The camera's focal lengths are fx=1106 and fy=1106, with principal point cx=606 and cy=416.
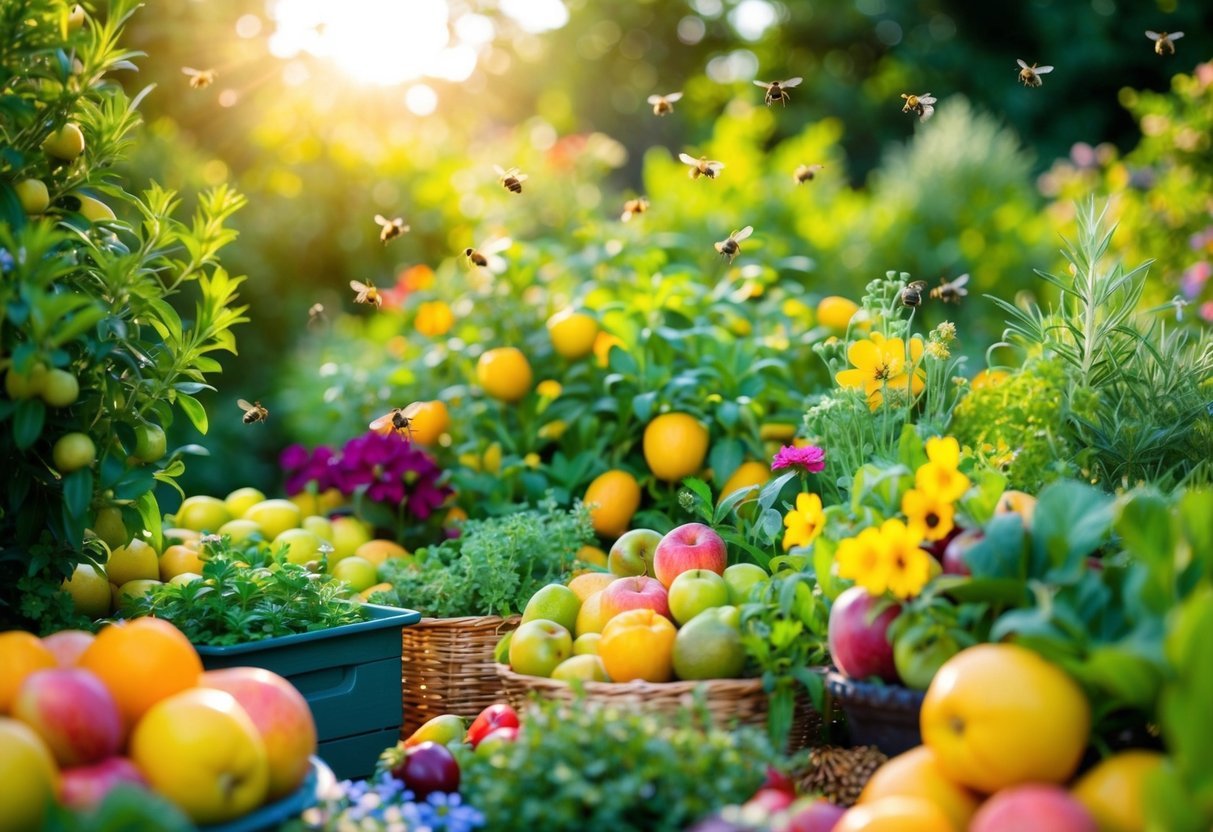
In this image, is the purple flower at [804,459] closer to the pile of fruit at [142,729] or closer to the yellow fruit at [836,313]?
the yellow fruit at [836,313]

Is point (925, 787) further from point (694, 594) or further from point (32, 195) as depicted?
point (32, 195)

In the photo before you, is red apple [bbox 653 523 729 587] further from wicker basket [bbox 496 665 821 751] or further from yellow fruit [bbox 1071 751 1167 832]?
yellow fruit [bbox 1071 751 1167 832]

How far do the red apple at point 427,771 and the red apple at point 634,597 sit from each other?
0.41m

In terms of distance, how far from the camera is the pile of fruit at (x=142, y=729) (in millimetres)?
1231

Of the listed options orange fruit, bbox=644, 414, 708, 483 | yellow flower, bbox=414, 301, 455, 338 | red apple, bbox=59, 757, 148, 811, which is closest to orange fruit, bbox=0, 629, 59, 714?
red apple, bbox=59, 757, 148, 811

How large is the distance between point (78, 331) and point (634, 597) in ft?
3.27

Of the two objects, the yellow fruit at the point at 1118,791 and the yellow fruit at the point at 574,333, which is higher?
the yellow fruit at the point at 574,333

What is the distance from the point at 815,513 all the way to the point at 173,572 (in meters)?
1.34

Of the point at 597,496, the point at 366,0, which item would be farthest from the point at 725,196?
the point at 597,496

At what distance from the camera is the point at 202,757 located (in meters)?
1.29

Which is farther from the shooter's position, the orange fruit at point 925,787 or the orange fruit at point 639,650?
the orange fruit at point 639,650

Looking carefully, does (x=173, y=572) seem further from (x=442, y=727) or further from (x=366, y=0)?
(x=366, y=0)

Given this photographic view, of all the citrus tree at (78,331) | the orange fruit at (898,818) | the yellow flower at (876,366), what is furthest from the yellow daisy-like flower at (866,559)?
the citrus tree at (78,331)

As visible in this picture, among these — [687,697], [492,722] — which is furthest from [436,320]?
[687,697]
